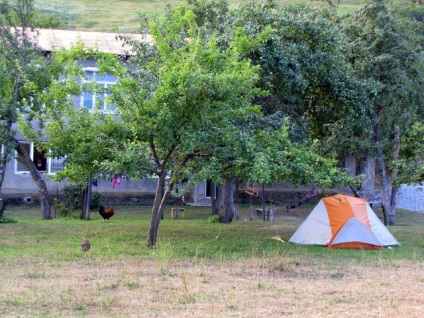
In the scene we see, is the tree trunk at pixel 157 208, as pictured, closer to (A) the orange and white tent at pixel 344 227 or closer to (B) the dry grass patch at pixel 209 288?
(B) the dry grass patch at pixel 209 288

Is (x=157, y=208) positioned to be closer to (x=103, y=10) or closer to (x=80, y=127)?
(x=80, y=127)

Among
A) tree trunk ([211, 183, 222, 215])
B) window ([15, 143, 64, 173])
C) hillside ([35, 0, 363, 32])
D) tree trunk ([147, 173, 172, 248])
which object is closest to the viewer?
tree trunk ([147, 173, 172, 248])

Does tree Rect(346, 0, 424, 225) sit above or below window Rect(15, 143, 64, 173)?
above

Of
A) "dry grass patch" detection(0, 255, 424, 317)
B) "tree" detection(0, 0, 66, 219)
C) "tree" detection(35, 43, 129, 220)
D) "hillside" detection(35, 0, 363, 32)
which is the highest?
"hillside" detection(35, 0, 363, 32)

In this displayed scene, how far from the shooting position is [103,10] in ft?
249

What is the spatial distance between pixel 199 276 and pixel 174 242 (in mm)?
4925

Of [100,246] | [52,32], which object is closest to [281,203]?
[52,32]

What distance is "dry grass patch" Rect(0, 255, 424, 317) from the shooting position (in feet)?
28.9

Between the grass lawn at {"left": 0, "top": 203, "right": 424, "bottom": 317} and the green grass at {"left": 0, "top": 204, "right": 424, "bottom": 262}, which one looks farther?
the green grass at {"left": 0, "top": 204, "right": 424, "bottom": 262}

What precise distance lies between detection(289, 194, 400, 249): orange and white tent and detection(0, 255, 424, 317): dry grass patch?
246 centimetres

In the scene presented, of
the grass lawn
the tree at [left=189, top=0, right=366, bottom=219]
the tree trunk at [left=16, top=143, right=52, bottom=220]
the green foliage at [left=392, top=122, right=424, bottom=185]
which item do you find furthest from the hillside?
the grass lawn

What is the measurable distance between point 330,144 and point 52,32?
531 inches

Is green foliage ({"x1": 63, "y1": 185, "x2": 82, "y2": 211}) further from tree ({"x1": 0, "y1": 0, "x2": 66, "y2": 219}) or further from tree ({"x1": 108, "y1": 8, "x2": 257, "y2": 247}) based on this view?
tree ({"x1": 108, "y1": 8, "x2": 257, "y2": 247})

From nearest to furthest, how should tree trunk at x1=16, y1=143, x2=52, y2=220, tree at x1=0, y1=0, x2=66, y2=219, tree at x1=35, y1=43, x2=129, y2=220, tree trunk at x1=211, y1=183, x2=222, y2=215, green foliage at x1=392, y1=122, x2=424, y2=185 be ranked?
tree at x1=35, y1=43, x2=129, y2=220 → green foliage at x1=392, y1=122, x2=424, y2=185 → tree at x1=0, y1=0, x2=66, y2=219 → tree trunk at x1=16, y1=143, x2=52, y2=220 → tree trunk at x1=211, y1=183, x2=222, y2=215
